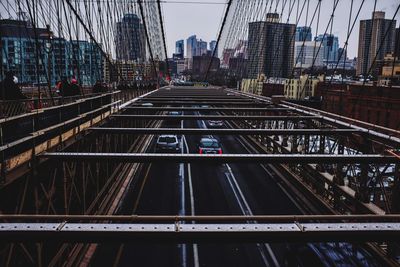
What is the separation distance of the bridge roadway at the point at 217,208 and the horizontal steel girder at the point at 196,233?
0.34 meters

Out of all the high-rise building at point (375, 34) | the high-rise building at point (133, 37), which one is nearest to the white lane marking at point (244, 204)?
the high-rise building at point (375, 34)

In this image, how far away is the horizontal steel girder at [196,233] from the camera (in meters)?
4.23

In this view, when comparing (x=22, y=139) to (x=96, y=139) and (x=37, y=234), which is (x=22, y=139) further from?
(x=96, y=139)

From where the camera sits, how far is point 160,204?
19.8 meters

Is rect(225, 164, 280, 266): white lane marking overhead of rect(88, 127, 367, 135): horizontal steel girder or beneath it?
beneath

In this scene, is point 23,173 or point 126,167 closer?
point 23,173

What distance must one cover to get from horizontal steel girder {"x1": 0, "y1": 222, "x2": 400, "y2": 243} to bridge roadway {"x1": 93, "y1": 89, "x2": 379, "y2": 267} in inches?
13.6

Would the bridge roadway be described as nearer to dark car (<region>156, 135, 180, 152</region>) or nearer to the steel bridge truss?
the steel bridge truss

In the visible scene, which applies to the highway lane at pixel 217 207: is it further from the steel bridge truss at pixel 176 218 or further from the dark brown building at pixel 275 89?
the dark brown building at pixel 275 89

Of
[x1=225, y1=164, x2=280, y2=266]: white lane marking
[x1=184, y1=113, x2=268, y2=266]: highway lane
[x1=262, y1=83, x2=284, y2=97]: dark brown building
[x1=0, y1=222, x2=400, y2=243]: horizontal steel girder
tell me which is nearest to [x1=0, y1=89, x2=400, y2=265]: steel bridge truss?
[x1=0, y1=222, x2=400, y2=243]: horizontal steel girder

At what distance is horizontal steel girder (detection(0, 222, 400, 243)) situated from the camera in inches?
167

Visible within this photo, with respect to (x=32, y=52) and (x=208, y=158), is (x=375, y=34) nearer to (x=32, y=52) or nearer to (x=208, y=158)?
(x=32, y=52)

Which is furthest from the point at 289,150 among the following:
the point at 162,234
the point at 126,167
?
the point at 162,234

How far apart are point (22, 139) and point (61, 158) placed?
4.03 feet
